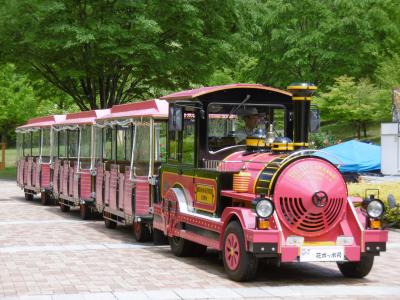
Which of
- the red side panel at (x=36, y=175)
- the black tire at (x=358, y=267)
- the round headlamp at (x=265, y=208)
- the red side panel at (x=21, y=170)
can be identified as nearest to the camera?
the round headlamp at (x=265, y=208)

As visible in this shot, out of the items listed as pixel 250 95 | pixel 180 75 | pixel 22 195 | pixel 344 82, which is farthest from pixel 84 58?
pixel 250 95

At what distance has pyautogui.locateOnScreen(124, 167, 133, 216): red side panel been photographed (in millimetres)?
15196

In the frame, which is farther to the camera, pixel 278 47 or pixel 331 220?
pixel 278 47

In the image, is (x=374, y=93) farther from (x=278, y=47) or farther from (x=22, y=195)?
(x=22, y=195)

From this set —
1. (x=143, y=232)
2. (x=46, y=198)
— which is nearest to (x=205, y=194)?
(x=143, y=232)

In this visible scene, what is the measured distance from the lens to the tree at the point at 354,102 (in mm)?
44656

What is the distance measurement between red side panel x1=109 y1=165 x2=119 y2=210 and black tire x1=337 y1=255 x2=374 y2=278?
6.70m

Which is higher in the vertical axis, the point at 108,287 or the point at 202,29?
the point at 202,29

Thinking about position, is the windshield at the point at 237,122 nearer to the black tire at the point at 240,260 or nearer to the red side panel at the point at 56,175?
the black tire at the point at 240,260

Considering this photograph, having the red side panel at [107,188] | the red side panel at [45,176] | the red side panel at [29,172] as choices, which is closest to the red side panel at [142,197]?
the red side panel at [107,188]

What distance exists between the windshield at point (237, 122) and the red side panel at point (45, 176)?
42.1 feet

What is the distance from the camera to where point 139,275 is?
10555mm

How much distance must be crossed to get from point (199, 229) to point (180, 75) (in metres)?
25.5

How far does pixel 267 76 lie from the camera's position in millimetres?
54062
